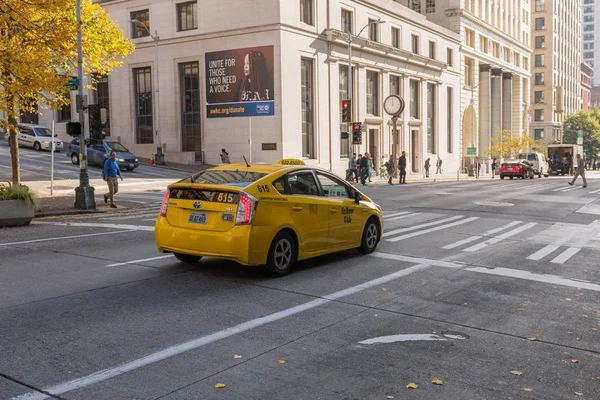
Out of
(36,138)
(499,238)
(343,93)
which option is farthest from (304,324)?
(343,93)

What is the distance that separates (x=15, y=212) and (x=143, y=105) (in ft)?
123

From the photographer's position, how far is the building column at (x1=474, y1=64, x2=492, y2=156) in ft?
267

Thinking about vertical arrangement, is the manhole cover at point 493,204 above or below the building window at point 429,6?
below

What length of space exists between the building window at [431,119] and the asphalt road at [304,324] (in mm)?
56314

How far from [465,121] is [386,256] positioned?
72.1 meters

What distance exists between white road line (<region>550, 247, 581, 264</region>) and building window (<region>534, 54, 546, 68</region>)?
Answer: 119595 millimetres

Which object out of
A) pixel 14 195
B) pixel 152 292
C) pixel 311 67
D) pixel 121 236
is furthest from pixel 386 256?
pixel 311 67

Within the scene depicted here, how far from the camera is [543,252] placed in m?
Result: 11.5

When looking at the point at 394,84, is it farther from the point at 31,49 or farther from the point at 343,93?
the point at 31,49

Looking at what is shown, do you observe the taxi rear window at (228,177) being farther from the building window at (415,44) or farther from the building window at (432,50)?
the building window at (432,50)

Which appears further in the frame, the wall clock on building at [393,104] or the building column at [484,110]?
the building column at [484,110]

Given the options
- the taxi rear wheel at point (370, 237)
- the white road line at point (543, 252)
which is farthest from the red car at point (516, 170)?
the taxi rear wheel at point (370, 237)

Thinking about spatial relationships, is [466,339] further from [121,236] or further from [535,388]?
[121,236]

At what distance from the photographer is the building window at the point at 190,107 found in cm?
4794
